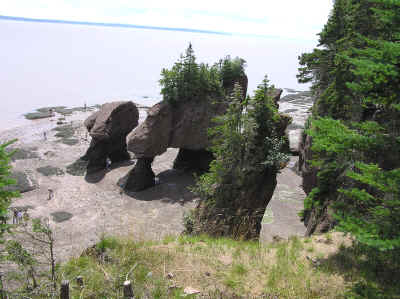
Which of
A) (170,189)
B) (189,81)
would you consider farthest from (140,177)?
(189,81)

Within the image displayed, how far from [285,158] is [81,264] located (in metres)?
8.40

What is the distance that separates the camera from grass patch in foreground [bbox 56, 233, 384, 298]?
21.6 ft

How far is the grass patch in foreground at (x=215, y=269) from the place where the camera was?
6.60 m

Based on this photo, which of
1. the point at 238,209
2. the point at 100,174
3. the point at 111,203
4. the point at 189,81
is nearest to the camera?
the point at 238,209

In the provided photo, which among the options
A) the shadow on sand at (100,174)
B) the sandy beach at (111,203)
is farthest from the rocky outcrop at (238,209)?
the shadow on sand at (100,174)

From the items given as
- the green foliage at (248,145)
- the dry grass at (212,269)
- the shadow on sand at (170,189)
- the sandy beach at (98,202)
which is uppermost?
the green foliage at (248,145)

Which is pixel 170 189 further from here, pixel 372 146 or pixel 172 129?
pixel 372 146

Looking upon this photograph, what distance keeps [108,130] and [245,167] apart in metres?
16.3

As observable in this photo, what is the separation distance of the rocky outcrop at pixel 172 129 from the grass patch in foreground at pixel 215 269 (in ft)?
48.1

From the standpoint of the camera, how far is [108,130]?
2600 centimetres

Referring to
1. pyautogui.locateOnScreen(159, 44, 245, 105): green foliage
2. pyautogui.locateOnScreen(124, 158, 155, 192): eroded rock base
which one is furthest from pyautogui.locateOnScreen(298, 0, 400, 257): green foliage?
pyautogui.locateOnScreen(124, 158, 155, 192): eroded rock base

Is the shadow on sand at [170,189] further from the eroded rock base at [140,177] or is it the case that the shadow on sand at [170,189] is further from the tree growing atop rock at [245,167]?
the tree growing atop rock at [245,167]

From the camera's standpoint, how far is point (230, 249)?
859 centimetres

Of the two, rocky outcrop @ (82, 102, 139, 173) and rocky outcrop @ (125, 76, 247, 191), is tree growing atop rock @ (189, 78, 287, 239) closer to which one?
rocky outcrop @ (125, 76, 247, 191)
